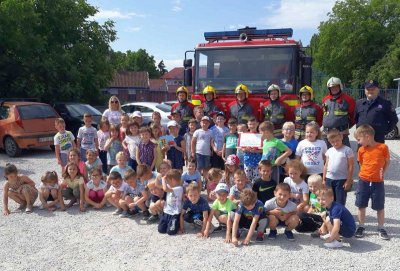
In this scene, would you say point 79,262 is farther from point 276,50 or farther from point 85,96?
point 85,96

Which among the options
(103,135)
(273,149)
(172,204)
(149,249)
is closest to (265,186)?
(273,149)

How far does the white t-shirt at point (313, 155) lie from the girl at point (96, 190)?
314cm

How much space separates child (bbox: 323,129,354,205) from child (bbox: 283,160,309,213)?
12.4 inches

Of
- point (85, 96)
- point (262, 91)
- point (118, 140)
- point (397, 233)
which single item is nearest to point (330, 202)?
point (397, 233)

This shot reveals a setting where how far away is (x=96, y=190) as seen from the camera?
6441 mm

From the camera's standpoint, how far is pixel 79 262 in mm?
4348

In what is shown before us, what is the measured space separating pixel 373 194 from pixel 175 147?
3.39 meters

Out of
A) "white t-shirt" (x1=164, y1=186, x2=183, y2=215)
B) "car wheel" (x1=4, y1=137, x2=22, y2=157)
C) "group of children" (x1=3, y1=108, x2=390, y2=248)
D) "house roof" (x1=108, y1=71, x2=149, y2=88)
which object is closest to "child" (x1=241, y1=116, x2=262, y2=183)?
"group of children" (x1=3, y1=108, x2=390, y2=248)

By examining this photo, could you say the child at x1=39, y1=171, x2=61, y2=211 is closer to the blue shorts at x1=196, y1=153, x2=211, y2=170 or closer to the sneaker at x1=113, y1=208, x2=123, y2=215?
the sneaker at x1=113, y1=208, x2=123, y2=215

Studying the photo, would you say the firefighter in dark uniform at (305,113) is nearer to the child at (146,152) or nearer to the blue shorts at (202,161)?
the blue shorts at (202,161)

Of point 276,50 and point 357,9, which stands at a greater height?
point 357,9

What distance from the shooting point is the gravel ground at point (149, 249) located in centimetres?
425

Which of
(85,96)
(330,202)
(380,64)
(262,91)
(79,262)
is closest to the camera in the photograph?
(79,262)

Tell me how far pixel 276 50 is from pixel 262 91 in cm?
90
